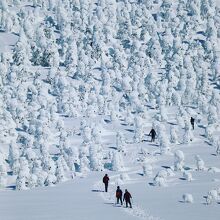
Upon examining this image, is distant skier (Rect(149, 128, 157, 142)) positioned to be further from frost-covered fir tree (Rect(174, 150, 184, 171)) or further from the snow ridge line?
the snow ridge line

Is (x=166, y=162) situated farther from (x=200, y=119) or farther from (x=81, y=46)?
(x=81, y=46)

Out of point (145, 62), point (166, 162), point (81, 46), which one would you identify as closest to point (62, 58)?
point (81, 46)

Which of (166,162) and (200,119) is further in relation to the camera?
(200,119)

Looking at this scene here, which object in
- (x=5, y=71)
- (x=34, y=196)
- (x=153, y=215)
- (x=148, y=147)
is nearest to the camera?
(x=153, y=215)

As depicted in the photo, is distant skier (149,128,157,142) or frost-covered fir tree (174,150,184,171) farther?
distant skier (149,128,157,142)

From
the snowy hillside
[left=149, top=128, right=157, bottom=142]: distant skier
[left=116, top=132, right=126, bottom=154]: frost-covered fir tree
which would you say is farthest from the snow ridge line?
[left=149, top=128, right=157, bottom=142]: distant skier

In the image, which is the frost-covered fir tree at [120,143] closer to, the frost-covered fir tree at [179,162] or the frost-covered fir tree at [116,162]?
the frost-covered fir tree at [116,162]

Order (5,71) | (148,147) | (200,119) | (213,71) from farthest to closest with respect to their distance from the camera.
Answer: (213,71) → (5,71) → (200,119) → (148,147)

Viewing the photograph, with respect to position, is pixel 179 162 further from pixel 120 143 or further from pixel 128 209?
pixel 128 209

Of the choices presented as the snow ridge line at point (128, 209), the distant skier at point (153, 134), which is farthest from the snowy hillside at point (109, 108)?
the distant skier at point (153, 134)
